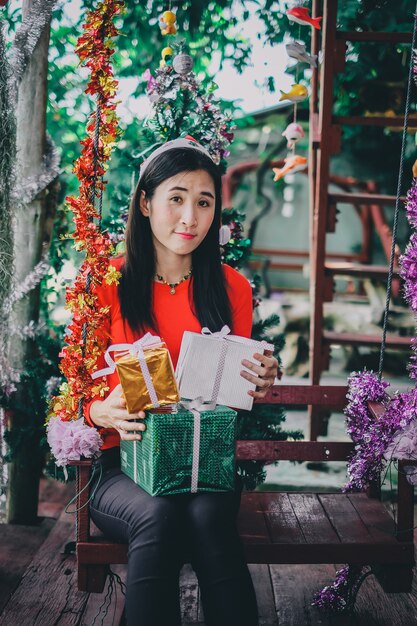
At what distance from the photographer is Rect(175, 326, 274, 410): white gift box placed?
7.33 feet

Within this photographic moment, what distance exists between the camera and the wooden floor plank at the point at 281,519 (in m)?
2.36

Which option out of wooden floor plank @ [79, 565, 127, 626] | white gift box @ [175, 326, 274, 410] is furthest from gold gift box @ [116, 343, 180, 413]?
wooden floor plank @ [79, 565, 127, 626]

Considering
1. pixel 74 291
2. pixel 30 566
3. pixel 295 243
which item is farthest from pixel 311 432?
pixel 295 243

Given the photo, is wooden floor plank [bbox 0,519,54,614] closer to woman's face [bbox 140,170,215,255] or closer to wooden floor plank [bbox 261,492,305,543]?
wooden floor plank [bbox 261,492,305,543]

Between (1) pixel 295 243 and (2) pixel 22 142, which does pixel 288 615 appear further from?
(1) pixel 295 243

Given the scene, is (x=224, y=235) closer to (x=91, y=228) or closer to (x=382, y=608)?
(x=91, y=228)

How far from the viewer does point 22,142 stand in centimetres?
321

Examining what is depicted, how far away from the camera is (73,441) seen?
2205 millimetres

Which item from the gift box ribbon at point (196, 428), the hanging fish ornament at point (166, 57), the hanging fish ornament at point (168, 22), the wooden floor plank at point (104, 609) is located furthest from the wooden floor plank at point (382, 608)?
the hanging fish ornament at point (168, 22)

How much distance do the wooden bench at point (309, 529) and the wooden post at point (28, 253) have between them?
109cm

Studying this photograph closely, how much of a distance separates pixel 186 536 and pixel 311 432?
2.04 m

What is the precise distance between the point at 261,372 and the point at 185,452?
0.41 metres

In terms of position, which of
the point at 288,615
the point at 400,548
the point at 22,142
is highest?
the point at 22,142

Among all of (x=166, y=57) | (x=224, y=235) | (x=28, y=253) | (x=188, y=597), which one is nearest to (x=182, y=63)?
(x=166, y=57)
